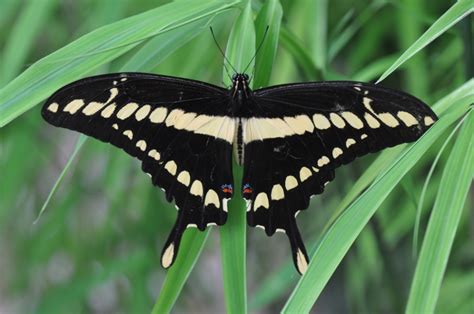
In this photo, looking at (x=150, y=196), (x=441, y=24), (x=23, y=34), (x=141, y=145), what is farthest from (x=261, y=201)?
(x=150, y=196)

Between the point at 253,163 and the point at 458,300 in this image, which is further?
the point at 458,300

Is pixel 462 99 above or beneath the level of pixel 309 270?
above

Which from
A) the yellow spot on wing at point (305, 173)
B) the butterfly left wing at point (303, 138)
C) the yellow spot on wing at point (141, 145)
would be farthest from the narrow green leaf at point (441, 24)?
the yellow spot on wing at point (141, 145)

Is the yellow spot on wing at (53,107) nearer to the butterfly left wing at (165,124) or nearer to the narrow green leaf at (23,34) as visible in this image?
the butterfly left wing at (165,124)

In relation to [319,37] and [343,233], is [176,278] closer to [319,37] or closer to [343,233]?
[343,233]

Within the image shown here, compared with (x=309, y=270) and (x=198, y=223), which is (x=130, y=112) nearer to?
(x=198, y=223)

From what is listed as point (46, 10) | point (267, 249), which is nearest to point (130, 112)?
point (46, 10)

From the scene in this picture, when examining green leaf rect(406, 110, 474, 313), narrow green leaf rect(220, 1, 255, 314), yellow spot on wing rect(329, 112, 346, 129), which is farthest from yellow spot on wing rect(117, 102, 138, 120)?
green leaf rect(406, 110, 474, 313)

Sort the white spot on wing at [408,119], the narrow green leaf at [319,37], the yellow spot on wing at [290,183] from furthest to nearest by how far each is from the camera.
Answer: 1. the narrow green leaf at [319,37]
2. the yellow spot on wing at [290,183]
3. the white spot on wing at [408,119]
